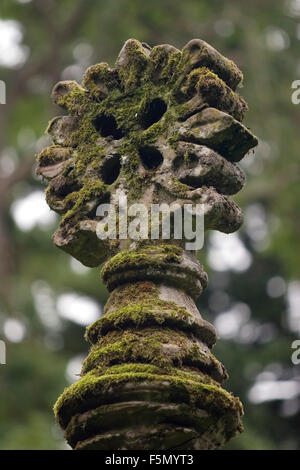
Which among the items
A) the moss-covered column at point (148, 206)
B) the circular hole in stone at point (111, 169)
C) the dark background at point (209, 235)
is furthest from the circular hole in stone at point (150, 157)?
the dark background at point (209, 235)

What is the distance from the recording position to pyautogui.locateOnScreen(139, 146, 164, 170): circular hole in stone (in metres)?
3.19

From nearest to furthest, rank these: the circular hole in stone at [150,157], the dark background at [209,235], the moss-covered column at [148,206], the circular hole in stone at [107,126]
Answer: the moss-covered column at [148,206] < the circular hole in stone at [150,157] < the circular hole in stone at [107,126] < the dark background at [209,235]

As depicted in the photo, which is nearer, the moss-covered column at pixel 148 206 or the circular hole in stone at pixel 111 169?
the moss-covered column at pixel 148 206

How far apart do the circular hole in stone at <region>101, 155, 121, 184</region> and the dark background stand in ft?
33.7

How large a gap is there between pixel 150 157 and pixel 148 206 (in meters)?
0.29

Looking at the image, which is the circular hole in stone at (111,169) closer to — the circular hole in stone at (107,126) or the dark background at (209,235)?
the circular hole in stone at (107,126)

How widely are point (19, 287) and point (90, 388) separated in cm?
1355

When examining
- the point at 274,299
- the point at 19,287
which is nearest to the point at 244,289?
the point at 274,299

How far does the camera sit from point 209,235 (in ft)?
52.1

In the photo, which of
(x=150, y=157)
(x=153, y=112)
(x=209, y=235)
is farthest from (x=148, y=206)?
(x=209, y=235)

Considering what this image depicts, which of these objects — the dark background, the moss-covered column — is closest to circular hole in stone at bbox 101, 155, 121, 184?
the moss-covered column

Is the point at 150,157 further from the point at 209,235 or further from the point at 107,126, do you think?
the point at 209,235

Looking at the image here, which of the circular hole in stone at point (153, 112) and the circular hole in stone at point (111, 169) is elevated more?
the circular hole in stone at point (153, 112)

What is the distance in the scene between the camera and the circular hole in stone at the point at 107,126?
11.0 ft
